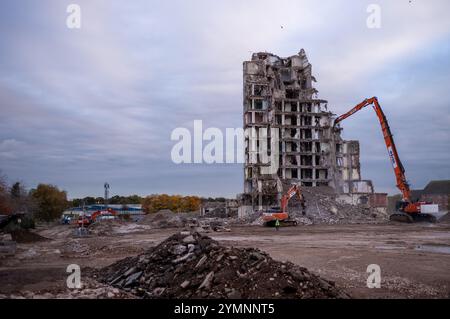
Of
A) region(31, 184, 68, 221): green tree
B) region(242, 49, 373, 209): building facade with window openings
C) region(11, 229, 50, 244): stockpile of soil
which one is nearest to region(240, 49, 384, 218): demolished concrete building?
region(242, 49, 373, 209): building facade with window openings

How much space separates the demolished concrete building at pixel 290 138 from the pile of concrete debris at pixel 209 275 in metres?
53.4

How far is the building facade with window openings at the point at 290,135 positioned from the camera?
7281 cm

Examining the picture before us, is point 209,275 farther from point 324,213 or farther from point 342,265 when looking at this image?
point 324,213

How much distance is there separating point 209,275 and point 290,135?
222ft

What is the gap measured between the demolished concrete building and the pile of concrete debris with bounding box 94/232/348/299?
5339cm

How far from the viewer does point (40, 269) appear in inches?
698

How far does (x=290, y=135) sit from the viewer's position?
258 ft

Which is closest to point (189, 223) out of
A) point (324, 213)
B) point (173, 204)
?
point (324, 213)

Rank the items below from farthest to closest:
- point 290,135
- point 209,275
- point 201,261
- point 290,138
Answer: point 290,135
point 290,138
point 201,261
point 209,275

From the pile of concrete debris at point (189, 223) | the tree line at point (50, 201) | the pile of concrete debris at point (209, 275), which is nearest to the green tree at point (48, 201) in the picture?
the tree line at point (50, 201)

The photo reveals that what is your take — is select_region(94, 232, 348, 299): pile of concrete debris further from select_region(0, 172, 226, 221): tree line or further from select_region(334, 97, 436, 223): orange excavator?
select_region(334, 97, 436, 223): orange excavator

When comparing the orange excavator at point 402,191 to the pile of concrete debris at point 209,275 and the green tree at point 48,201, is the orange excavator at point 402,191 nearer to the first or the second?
the pile of concrete debris at point 209,275

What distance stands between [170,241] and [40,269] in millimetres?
5614
